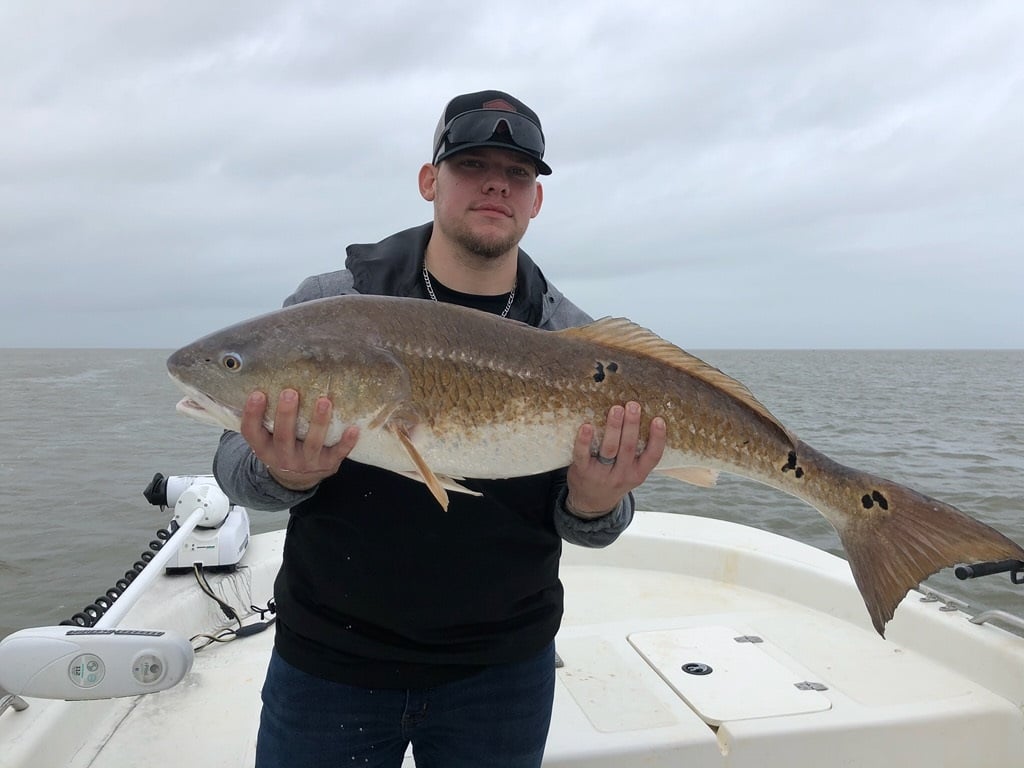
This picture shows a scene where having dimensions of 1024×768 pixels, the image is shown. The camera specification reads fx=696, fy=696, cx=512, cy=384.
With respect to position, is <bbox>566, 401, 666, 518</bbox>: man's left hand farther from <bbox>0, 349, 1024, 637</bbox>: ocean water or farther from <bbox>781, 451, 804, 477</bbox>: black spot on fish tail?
<bbox>0, 349, 1024, 637</bbox>: ocean water

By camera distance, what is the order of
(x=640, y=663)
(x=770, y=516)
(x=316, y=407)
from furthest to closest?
(x=770, y=516) → (x=640, y=663) → (x=316, y=407)

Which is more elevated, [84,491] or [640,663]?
[640,663]

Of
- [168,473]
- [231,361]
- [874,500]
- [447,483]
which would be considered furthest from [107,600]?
[168,473]

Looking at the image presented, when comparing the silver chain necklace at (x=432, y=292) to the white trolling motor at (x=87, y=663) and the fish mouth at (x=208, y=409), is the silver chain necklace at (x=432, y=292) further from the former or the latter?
the white trolling motor at (x=87, y=663)

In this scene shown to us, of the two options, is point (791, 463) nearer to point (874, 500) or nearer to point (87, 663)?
point (874, 500)

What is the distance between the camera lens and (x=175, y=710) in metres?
4.11

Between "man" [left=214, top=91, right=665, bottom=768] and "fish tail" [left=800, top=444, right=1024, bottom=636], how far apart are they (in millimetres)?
840

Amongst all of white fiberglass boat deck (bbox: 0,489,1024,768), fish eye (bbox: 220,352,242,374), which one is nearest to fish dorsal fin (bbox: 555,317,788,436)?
fish eye (bbox: 220,352,242,374)

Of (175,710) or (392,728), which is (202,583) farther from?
(392,728)

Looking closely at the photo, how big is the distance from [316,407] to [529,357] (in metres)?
0.81

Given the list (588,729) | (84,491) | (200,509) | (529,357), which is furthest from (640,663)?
(84,491)

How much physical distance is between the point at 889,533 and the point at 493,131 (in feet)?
7.24

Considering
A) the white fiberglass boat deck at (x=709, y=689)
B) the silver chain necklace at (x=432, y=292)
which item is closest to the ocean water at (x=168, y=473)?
the white fiberglass boat deck at (x=709, y=689)

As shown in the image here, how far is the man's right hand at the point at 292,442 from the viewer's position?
2.32m
